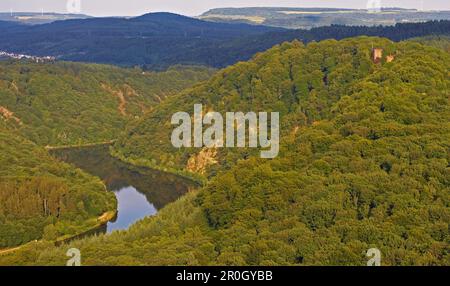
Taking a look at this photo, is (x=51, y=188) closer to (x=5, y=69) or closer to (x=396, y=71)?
(x=396, y=71)

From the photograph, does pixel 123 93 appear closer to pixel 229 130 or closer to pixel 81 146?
pixel 81 146

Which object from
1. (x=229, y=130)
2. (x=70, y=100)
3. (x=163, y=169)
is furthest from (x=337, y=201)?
(x=70, y=100)

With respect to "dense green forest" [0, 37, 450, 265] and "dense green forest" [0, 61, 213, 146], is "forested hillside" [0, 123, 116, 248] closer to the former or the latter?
"dense green forest" [0, 37, 450, 265]

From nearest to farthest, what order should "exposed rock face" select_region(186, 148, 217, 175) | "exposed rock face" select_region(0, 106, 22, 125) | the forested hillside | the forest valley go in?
the forested hillside < "exposed rock face" select_region(186, 148, 217, 175) < the forest valley < "exposed rock face" select_region(0, 106, 22, 125)

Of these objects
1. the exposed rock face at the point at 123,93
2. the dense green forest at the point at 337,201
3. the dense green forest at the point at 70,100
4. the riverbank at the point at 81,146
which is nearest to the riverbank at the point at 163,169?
the riverbank at the point at 81,146

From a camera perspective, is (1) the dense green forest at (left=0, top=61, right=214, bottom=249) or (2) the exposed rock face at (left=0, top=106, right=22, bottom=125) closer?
(1) the dense green forest at (left=0, top=61, right=214, bottom=249)

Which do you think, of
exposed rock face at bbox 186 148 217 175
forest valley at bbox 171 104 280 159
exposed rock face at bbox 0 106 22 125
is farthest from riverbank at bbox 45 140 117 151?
exposed rock face at bbox 186 148 217 175

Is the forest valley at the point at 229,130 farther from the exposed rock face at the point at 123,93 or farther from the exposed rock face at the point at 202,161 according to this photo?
the exposed rock face at the point at 123,93
